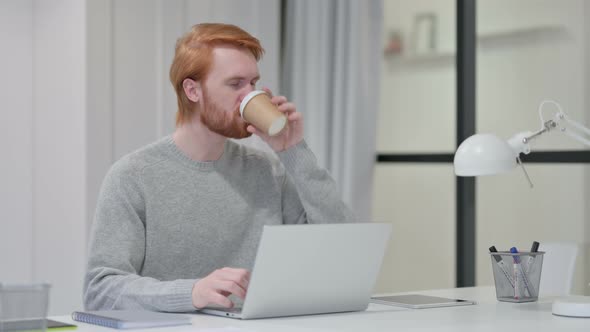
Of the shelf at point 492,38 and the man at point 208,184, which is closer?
the man at point 208,184

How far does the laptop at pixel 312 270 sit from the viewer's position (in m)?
1.79

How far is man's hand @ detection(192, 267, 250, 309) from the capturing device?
186 centimetres

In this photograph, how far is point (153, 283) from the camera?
1.99 m

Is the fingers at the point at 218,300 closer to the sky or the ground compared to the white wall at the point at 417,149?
closer to the ground

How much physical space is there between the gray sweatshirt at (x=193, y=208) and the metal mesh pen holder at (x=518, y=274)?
45 cm

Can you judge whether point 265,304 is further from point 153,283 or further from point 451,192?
point 451,192

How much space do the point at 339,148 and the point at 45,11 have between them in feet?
4.33

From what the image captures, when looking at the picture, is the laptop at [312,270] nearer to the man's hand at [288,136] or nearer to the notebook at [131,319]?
the notebook at [131,319]

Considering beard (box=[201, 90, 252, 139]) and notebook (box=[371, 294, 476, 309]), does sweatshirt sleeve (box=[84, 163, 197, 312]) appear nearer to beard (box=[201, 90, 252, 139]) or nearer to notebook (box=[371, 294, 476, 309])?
beard (box=[201, 90, 252, 139])

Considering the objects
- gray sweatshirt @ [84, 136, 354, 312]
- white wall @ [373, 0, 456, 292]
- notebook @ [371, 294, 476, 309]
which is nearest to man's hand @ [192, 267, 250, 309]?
gray sweatshirt @ [84, 136, 354, 312]

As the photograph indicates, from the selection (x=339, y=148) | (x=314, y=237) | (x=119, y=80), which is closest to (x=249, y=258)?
(x=314, y=237)

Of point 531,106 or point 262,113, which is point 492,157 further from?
point 531,106

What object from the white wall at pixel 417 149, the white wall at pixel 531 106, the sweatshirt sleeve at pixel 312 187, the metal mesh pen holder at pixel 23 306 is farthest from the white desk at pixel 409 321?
the white wall at pixel 417 149

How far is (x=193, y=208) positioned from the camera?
2.39m
